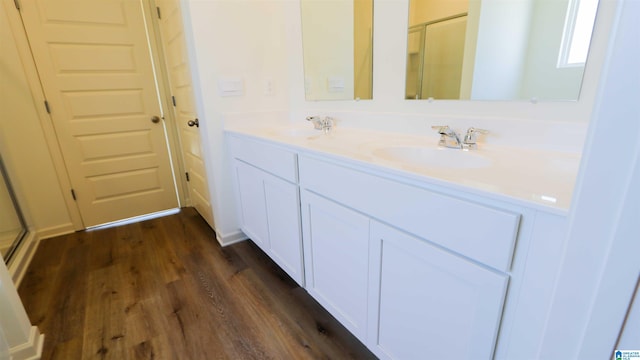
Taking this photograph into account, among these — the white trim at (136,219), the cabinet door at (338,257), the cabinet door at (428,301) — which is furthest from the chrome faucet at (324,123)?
the white trim at (136,219)

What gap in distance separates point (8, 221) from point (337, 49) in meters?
2.61

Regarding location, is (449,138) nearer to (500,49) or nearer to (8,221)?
(500,49)

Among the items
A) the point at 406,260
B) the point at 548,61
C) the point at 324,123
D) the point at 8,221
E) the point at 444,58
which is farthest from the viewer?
the point at 8,221

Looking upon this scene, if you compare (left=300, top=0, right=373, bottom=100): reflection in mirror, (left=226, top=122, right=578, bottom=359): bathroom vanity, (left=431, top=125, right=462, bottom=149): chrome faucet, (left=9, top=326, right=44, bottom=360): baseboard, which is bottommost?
(left=9, top=326, right=44, bottom=360): baseboard

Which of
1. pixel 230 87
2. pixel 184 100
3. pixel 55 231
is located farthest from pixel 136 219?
pixel 230 87

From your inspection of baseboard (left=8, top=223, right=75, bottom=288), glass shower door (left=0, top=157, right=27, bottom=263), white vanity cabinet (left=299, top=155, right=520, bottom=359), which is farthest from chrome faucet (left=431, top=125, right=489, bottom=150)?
glass shower door (left=0, top=157, right=27, bottom=263)

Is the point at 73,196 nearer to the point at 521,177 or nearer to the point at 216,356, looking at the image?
the point at 216,356

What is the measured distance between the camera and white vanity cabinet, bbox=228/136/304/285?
4.63 ft

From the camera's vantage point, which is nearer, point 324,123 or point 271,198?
point 271,198

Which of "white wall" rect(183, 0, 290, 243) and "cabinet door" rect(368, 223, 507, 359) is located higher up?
"white wall" rect(183, 0, 290, 243)

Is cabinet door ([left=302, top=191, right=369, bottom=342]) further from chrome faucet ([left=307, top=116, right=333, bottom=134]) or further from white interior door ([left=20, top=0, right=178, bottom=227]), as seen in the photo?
white interior door ([left=20, top=0, right=178, bottom=227])

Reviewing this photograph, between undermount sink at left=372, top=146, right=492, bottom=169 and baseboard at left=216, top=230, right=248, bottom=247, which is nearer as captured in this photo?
undermount sink at left=372, top=146, right=492, bottom=169

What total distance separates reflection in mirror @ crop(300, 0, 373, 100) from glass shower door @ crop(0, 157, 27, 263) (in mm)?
2275

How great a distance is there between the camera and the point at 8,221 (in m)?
2.09
